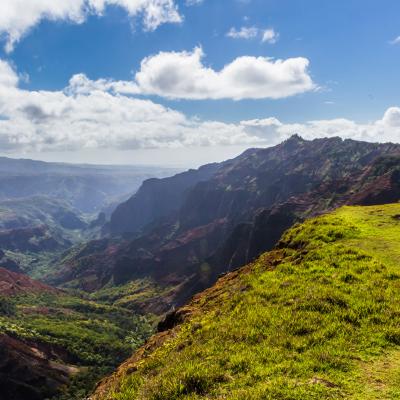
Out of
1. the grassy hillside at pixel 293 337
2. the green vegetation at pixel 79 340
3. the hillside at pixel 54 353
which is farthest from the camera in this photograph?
the green vegetation at pixel 79 340

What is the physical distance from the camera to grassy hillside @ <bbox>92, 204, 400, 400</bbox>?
11.4 meters

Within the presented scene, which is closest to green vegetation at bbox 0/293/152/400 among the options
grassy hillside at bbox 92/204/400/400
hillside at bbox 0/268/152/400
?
hillside at bbox 0/268/152/400

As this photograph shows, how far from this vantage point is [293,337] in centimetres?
1409

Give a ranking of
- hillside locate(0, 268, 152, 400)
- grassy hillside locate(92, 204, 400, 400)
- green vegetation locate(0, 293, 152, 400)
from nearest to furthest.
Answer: grassy hillside locate(92, 204, 400, 400)
hillside locate(0, 268, 152, 400)
green vegetation locate(0, 293, 152, 400)

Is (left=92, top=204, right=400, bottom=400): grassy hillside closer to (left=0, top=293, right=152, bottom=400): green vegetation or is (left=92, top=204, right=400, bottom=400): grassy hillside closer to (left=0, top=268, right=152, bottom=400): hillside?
(left=0, top=268, right=152, bottom=400): hillside

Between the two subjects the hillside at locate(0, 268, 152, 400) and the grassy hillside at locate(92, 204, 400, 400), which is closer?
the grassy hillside at locate(92, 204, 400, 400)

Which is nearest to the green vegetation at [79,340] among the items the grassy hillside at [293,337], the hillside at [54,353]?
the hillside at [54,353]

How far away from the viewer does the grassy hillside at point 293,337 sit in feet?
37.4

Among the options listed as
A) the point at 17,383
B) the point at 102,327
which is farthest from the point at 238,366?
the point at 102,327

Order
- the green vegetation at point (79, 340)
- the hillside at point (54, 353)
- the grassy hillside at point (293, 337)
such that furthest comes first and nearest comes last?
the green vegetation at point (79, 340) < the hillside at point (54, 353) < the grassy hillside at point (293, 337)

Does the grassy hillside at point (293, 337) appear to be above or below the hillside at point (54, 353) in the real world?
above

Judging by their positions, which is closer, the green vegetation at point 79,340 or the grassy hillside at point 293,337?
the grassy hillside at point 293,337

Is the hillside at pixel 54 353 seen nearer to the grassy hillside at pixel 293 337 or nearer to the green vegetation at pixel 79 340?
the green vegetation at pixel 79 340

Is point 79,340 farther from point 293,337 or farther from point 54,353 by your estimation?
point 293,337
